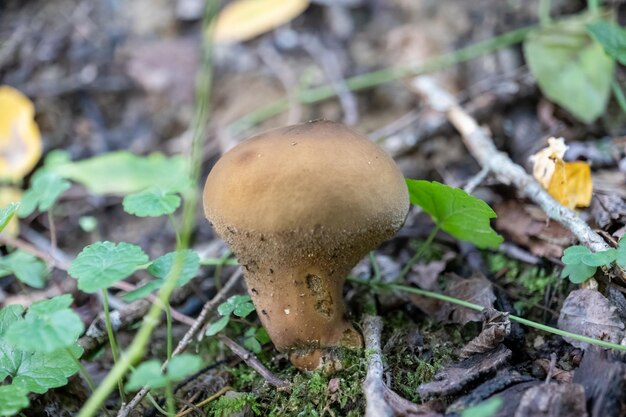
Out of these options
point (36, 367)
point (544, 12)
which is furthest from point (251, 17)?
point (36, 367)

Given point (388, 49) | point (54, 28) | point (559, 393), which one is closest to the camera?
point (559, 393)

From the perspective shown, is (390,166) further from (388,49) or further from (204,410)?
(388,49)

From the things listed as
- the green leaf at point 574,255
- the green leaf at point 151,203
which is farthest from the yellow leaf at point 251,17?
the green leaf at point 574,255

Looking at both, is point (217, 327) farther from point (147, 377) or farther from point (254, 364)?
point (147, 377)

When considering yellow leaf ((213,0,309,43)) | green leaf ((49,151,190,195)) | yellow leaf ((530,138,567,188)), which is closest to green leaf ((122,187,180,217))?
green leaf ((49,151,190,195))

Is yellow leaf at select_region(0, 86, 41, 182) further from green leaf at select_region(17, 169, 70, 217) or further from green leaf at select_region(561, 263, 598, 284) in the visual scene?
green leaf at select_region(561, 263, 598, 284)

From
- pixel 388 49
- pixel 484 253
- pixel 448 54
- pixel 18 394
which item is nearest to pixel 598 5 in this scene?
pixel 448 54

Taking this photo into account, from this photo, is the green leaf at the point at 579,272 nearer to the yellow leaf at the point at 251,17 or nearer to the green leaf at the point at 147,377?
the green leaf at the point at 147,377
